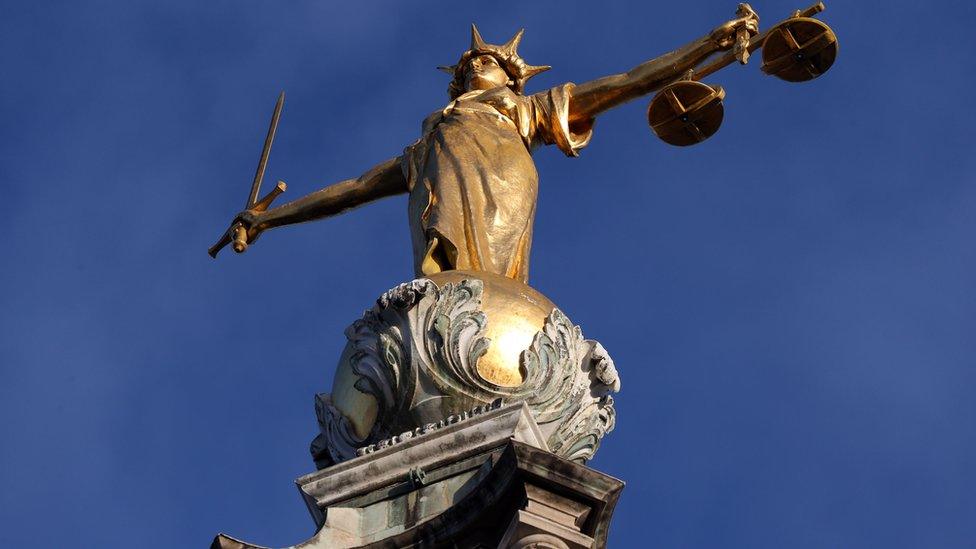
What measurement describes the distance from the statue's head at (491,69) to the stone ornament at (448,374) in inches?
170

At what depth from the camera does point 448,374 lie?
60.3ft

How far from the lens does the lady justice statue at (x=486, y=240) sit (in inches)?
728

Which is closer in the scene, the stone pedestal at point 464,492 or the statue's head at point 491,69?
the stone pedestal at point 464,492

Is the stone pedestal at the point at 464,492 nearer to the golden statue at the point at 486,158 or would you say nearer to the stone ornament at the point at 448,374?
the stone ornament at the point at 448,374

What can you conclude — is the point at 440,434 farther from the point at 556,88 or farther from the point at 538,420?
the point at 556,88

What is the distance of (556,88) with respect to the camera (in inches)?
877

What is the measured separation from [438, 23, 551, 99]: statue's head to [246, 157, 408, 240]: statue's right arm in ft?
3.45

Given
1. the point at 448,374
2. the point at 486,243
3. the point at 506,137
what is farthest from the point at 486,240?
the point at 448,374

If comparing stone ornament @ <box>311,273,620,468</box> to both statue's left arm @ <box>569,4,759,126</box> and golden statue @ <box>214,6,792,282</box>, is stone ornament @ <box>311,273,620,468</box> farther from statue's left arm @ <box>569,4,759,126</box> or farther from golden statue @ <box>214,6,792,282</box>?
statue's left arm @ <box>569,4,759,126</box>

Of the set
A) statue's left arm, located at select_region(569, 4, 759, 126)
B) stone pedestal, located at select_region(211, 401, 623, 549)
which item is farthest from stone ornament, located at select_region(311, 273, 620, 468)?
statue's left arm, located at select_region(569, 4, 759, 126)

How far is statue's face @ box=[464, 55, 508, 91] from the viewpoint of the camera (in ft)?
75.0

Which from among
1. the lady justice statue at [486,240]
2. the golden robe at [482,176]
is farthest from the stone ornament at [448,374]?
the golden robe at [482,176]

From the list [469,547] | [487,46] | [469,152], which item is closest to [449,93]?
[487,46]

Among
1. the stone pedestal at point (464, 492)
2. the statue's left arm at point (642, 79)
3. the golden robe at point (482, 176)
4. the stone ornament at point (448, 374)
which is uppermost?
the statue's left arm at point (642, 79)
